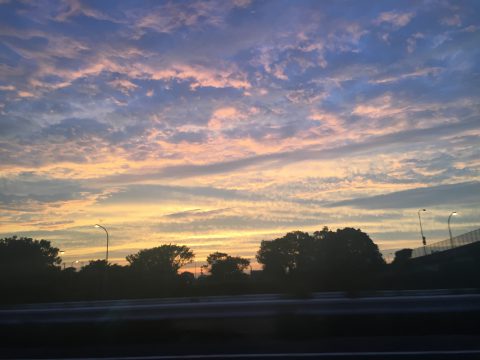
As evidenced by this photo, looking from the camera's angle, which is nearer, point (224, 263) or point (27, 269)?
point (27, 269)

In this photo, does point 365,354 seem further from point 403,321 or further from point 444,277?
point 444,277

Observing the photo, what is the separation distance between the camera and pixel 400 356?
24.0 ft

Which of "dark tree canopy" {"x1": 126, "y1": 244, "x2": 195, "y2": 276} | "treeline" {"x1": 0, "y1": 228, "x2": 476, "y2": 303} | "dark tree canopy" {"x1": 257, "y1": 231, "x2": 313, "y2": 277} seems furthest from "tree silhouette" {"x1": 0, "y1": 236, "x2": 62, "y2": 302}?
"dark tree canopy" {"x1": 257, "y1": 231, "x2": 313, "y2": 277}

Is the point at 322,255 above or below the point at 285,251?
below

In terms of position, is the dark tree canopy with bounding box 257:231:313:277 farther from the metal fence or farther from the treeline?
the metal fence

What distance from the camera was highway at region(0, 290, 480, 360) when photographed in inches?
325

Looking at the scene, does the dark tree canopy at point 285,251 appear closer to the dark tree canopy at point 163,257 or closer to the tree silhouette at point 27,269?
the dark tree canopy at point 163,257

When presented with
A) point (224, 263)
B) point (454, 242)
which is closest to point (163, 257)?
point (224, 263)

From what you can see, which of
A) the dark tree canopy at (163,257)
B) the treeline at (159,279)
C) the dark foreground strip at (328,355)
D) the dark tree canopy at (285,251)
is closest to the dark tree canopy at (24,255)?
Result: the treeline at (159,279)

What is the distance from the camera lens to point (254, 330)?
10.1 m

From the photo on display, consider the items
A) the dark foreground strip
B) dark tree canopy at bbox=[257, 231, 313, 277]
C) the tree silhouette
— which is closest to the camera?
the dark foreground strip

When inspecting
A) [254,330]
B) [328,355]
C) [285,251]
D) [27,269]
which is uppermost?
[285,251]

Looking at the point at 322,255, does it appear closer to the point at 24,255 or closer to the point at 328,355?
the point at 24,255

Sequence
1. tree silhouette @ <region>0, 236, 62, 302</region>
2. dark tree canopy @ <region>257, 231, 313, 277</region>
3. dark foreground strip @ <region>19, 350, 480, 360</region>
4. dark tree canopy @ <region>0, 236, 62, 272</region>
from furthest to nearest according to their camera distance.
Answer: dark tree canopy @ <region>257, 231, 313, 277</region>
dark tree canopy @ <region>0, 236, 62, 272</region>
tree silhouette @ <region>0, 236, 62, 302</region>
dark foreground strip @ <region>19, 350, 480, 360</region>
